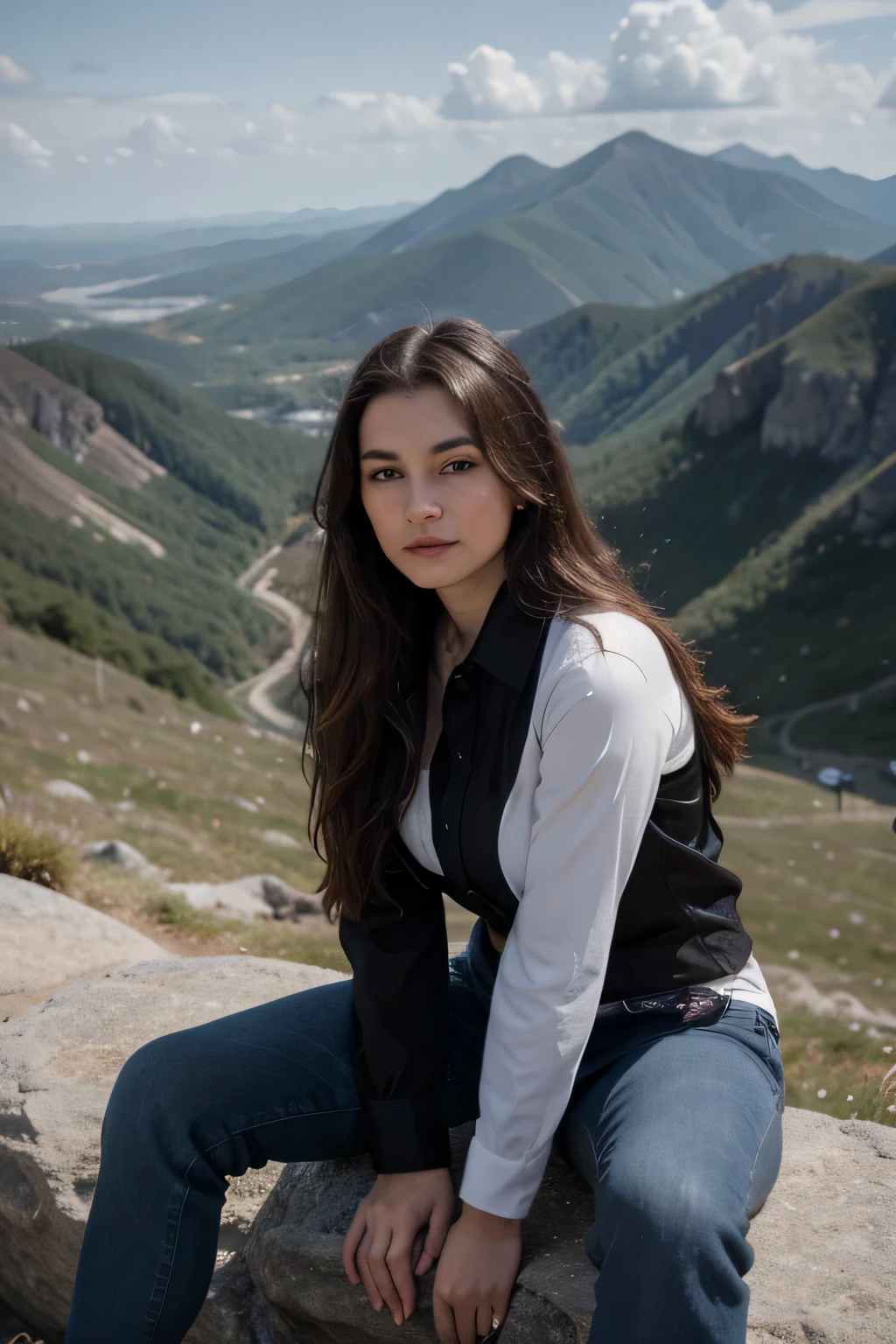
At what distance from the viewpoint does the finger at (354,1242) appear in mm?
2158

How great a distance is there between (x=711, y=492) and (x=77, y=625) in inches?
910

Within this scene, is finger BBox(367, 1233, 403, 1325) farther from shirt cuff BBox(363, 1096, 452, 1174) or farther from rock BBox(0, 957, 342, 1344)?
rock BBox(0, 957, 342, 1344)

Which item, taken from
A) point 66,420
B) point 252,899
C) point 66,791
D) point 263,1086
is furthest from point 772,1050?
point 66,420

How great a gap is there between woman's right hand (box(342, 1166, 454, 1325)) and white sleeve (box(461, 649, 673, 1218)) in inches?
8.0

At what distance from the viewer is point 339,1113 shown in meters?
2.29

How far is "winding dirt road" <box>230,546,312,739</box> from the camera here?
27141mm

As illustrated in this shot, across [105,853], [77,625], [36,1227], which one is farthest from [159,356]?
[36,1227]

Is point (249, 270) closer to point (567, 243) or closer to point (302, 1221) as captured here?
point (567, 243)

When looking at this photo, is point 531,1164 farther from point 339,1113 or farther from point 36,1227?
point 36,1227

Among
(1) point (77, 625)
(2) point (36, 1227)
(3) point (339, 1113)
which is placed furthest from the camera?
(1) point (77, 625)

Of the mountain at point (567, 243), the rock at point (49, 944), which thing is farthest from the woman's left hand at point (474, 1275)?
the mountain at point (567, 243)

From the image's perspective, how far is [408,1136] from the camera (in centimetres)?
215

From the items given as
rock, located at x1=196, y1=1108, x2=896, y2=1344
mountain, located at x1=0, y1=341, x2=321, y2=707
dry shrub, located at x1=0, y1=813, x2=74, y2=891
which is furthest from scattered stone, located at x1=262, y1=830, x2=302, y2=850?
rock, located at x1=196, y1=1108, x2=896, y2=1344

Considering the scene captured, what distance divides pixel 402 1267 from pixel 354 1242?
0.43 ft
